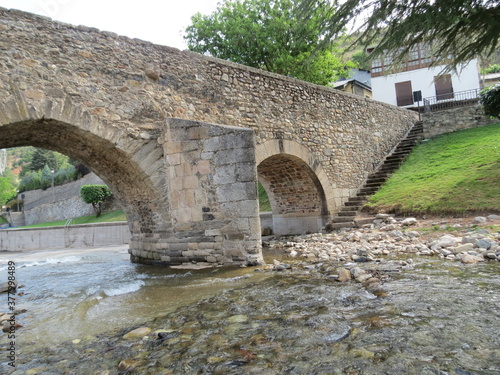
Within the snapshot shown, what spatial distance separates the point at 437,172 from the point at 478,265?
6944mm

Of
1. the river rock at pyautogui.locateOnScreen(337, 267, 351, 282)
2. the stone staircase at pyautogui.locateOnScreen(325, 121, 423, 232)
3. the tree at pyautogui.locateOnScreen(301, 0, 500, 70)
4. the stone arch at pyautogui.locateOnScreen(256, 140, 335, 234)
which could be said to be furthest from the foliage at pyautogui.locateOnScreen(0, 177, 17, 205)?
the river rock at pyautogui.locateOnScreen(337, 267, 351, 282)

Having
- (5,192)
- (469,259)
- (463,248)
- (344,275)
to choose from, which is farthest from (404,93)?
(5,192)

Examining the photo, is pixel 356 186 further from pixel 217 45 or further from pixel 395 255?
pixel 217 45

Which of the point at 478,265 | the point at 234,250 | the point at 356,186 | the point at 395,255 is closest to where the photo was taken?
the point at 478,265

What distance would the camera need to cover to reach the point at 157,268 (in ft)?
21.3

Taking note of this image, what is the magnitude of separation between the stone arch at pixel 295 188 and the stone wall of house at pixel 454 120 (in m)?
7.80

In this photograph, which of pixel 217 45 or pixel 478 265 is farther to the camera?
pixel 217 45

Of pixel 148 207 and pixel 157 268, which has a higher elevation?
pixel 148 207

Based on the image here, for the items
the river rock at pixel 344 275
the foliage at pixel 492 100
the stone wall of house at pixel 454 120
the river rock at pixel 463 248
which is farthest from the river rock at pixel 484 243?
the stone wall of house at pixel 454 120

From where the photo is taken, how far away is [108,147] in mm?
5973

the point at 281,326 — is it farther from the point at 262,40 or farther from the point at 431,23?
the point at 262,40

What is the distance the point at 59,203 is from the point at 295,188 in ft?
84.7

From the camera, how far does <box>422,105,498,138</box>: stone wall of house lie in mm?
15547

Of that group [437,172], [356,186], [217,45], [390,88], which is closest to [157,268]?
[356,186]
